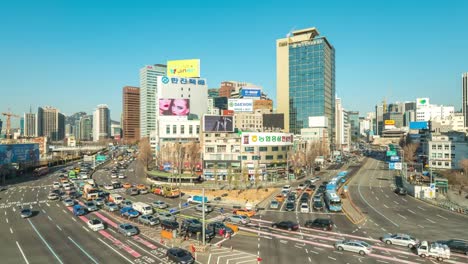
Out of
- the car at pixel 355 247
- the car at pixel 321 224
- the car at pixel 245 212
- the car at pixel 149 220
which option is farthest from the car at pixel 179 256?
the car at pixel 245 212

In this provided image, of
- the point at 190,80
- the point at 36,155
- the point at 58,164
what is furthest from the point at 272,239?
the point at 58,164

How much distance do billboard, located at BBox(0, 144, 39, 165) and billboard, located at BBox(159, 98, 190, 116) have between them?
5322 cm

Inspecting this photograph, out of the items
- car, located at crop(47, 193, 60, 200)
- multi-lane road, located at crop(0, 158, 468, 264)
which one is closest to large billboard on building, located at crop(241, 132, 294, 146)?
multi-lane road, located at crop(0, 158, 468, 264)

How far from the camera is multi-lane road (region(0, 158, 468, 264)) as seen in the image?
36094mm

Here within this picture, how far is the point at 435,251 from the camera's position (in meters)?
35.5

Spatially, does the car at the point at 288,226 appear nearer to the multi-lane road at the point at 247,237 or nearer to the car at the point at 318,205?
the multi-lane road at the point at 247,237

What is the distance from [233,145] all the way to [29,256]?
7082 centimetres

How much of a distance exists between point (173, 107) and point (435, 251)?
11683cm

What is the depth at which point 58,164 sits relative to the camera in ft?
534

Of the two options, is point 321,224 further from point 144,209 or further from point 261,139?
point 261,139

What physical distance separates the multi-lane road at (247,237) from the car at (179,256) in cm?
109

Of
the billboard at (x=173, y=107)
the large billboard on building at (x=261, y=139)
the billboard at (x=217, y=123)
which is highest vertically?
the billboard at (x=173, y=107)

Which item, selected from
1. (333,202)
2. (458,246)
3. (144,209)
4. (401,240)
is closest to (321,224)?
(401,240)

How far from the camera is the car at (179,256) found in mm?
33550
